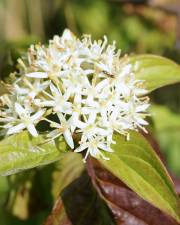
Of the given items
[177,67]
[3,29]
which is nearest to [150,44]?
[3,29]

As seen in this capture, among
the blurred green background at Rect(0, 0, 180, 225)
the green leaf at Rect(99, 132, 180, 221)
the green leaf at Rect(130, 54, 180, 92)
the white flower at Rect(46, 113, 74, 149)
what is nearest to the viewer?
the green leaf at Rect(99, 132, 180, 221)

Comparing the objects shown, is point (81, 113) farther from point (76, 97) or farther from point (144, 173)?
point (144, 173)

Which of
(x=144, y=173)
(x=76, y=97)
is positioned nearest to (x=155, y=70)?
(x=76, y=97)

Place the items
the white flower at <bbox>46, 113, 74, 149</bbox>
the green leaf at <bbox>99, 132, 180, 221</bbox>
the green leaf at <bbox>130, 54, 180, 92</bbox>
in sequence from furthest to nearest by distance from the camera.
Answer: the green leaf at <bbox>130, 54, 180, 92</bbox> < the white flower at <bbox>46, 113, 74, 149</bbox> < the green leaf at <bbox>99, 132, 180, 221</bbox>

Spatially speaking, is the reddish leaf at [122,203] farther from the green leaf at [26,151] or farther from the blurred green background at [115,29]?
the blurred green background at [115,29]

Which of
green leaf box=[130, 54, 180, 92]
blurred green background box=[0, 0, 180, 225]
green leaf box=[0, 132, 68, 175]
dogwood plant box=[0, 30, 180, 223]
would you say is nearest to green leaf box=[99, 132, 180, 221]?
dogwood plant box=[0, 30, 180, 223]

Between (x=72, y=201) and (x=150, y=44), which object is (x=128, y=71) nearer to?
(x=72, y=201)

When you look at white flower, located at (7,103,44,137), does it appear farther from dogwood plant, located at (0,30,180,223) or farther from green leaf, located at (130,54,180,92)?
green leaf, located at (130,54,180,92)
